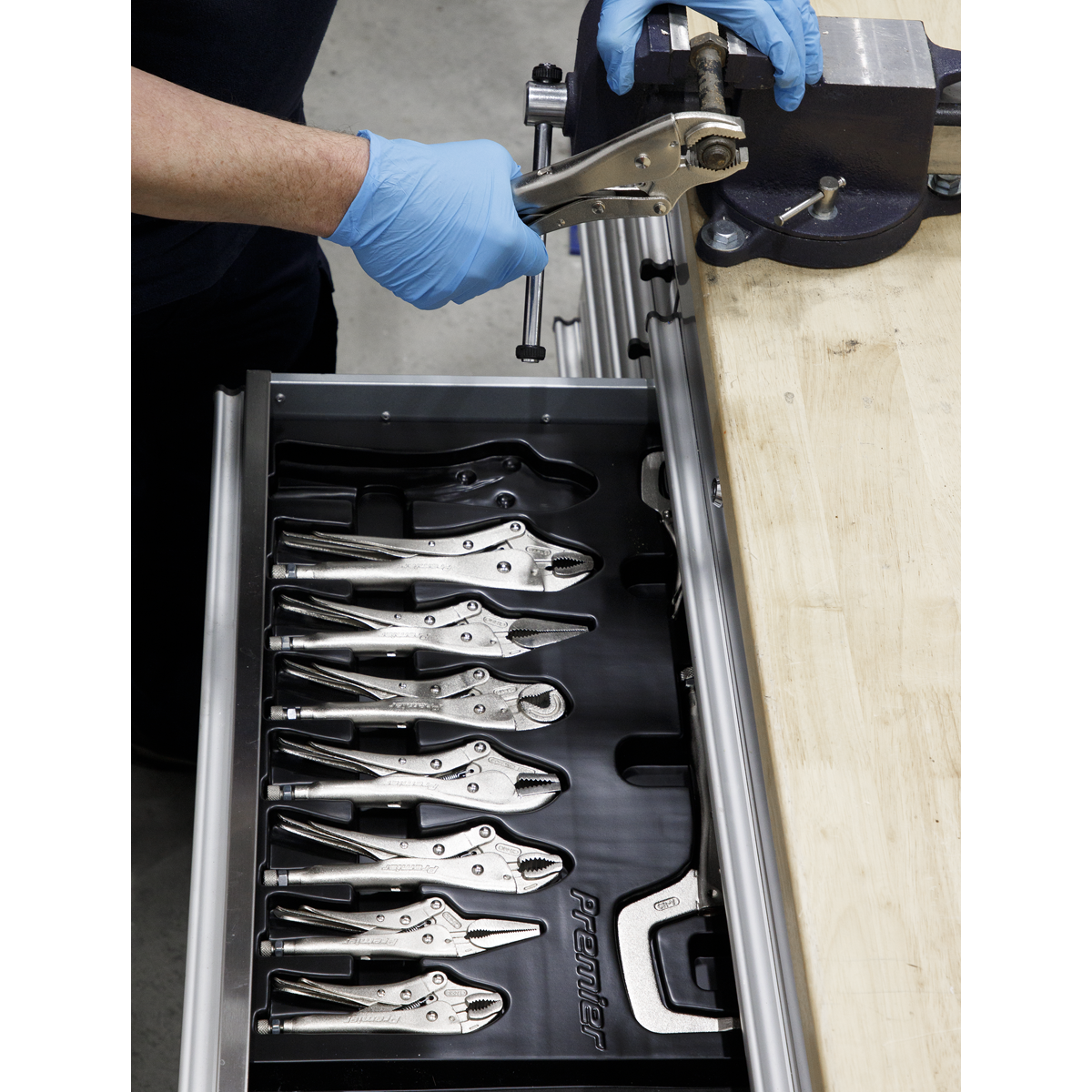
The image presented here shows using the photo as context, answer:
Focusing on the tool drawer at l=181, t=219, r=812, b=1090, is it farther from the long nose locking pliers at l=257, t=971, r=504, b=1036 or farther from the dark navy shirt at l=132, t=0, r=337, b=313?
the dark navy shirt at l=132, t=0, r=337, b=313

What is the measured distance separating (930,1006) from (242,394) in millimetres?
931

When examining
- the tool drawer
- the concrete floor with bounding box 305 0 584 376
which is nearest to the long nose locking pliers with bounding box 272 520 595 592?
the tool drawer

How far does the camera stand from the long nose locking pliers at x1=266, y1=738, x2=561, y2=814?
43.9 inches

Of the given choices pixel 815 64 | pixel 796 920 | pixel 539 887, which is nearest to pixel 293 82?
pixel 815 64

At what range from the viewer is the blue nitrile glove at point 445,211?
1.16m

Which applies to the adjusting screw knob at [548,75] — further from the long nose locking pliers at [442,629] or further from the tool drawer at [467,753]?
the long nose locking pliers at [442,629]

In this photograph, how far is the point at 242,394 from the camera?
4.16 ft

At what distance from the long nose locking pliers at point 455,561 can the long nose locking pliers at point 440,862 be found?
270 mm

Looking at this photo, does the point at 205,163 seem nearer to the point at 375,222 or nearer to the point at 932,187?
the point at 375,222

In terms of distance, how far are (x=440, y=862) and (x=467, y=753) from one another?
0.37 feet

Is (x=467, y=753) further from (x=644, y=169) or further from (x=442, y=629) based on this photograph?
(x=644, y=169)

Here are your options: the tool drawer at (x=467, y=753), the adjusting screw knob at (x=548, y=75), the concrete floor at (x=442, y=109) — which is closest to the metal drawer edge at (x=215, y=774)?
the tool drawer at (x=467, y=753)

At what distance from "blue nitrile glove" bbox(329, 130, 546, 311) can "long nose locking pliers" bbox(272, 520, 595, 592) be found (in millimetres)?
297

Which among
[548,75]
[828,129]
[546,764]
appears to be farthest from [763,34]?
[546,764]
